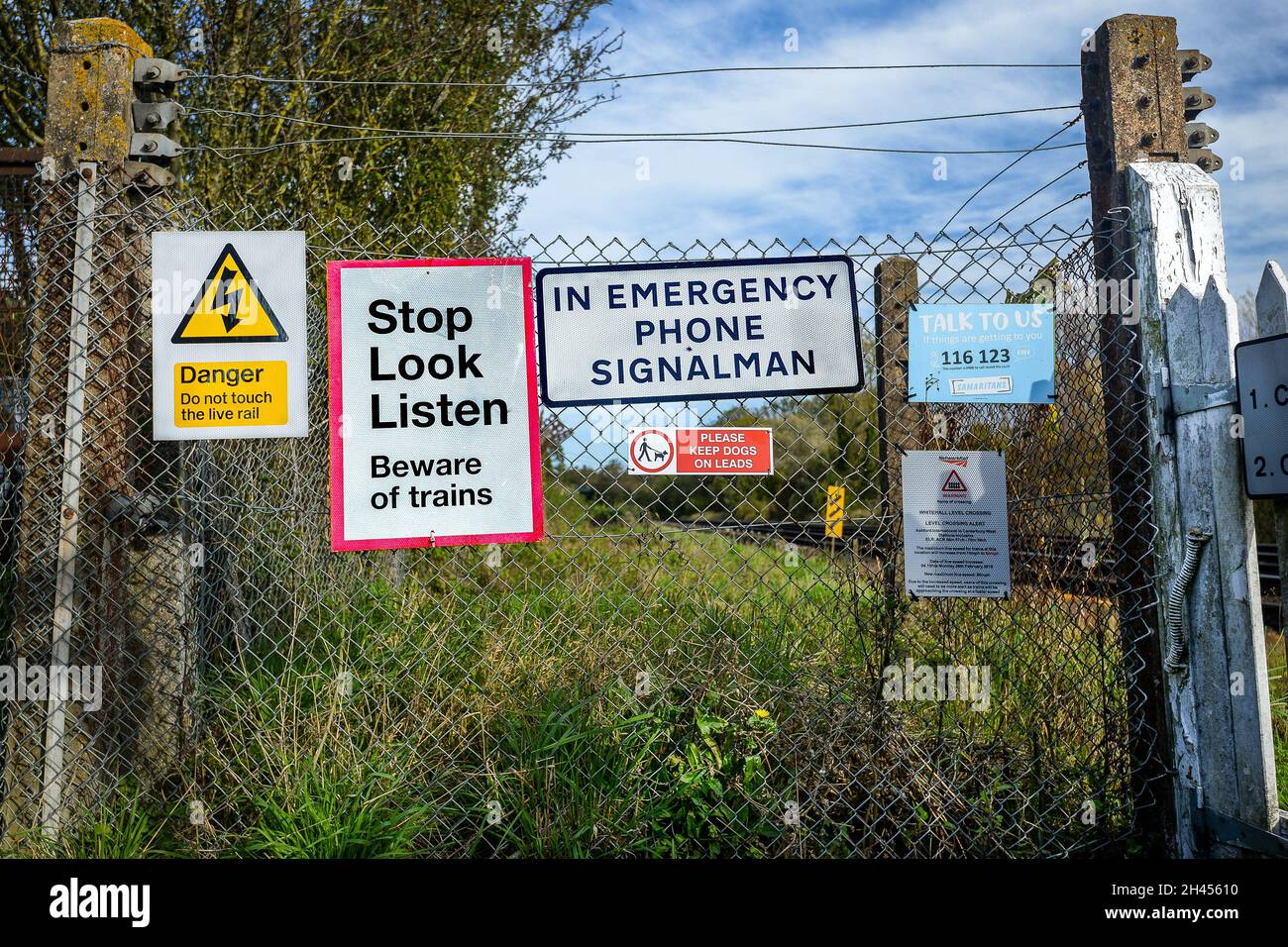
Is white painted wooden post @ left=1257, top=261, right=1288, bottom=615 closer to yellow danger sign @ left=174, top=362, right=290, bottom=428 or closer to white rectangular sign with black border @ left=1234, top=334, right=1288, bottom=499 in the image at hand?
white rectangular sign with black border @ left=1234, top=334, right=1288, bottom=499

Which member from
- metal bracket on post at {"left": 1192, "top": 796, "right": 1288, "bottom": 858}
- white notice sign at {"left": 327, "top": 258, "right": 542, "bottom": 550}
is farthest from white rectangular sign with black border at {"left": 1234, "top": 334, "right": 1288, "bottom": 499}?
white notice sign at {"left": 327, "top": 258, "right": 542, "bottom": 550}

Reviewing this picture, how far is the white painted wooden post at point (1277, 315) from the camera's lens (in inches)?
109

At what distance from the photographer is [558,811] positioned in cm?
295

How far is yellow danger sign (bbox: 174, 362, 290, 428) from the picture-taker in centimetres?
311

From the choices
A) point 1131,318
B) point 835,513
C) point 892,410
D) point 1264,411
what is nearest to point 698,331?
point 835,513

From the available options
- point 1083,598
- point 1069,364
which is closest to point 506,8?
point 1069,364

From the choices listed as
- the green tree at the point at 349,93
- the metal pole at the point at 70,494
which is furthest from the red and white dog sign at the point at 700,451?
the green tree at the point at 349,93

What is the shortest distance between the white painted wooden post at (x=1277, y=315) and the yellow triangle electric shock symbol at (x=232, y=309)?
337 centimetres

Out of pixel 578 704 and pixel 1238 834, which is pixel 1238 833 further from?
pixel 578 704

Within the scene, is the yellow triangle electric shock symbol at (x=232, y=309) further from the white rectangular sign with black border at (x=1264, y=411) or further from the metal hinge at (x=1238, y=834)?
the metal hinge at (x=1238, y=834)

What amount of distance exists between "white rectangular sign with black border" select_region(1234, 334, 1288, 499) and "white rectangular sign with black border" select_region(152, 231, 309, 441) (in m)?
3.15

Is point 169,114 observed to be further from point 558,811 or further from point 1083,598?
point 1083,598

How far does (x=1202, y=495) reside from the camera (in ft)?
9.54

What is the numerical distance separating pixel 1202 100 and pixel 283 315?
3.53 meters
